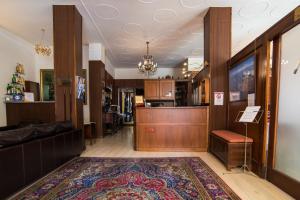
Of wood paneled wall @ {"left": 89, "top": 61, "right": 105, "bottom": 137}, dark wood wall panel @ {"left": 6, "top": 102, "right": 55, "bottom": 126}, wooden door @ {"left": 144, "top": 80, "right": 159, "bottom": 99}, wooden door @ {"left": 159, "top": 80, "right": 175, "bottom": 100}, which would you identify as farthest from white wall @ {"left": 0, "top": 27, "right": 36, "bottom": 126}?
wooden door @ {"left": 159, "top": 80, "right": 175, "bottom": 100}

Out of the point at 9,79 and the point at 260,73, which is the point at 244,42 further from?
the point at 9,79

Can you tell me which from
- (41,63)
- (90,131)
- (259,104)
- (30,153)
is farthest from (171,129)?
(41,63)

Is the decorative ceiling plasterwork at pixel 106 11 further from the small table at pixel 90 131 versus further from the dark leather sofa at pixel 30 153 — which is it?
the small table at pixel 90 131

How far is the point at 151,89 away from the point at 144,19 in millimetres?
3944

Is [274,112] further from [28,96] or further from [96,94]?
[28,96]

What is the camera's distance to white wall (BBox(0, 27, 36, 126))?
5.52 metres

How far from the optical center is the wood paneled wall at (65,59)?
4.09m

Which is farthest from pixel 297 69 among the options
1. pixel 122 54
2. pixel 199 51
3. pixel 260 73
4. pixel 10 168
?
pixel 122 54

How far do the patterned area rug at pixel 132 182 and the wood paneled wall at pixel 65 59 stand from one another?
4.40 feet

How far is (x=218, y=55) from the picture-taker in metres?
4.25

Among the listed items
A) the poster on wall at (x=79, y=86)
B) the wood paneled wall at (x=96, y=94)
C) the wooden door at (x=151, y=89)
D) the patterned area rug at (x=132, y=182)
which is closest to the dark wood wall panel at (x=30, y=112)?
the wood paneled wall at (x=96, y=94)

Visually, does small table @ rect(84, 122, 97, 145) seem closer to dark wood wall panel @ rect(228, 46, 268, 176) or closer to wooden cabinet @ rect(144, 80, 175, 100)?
wooden cabinet @ rect(144, 80, 175, 100)

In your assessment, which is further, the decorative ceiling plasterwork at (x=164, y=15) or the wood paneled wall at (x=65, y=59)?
the decorative ceiling plasterwork at (x=164, y=15)

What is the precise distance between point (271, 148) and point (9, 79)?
7.50 meters
